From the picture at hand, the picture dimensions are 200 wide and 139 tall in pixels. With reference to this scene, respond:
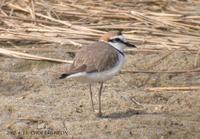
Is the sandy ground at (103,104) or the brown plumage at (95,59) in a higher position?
the brown plumage at (95,59)

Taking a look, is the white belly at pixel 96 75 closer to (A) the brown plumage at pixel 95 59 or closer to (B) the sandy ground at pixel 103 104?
(A) the brown plumage at pixel 95 59

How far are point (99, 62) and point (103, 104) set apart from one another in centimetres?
62

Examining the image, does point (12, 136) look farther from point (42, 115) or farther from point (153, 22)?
point (153, 22)

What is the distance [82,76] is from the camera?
6086mm

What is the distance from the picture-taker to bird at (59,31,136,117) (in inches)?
241

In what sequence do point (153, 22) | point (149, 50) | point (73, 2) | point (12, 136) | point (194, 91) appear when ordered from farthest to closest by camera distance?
point (73, 2) < point (153, 22) < point (149, 50) < point (194, 91) < point (12, 136)

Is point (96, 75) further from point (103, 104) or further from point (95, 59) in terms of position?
point (103, 104)

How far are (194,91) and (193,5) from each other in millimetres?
2862

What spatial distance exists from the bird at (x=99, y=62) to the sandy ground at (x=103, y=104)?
310mm

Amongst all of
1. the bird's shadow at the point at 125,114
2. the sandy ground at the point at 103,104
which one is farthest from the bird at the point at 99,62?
the sandy ground at the point at 103,104

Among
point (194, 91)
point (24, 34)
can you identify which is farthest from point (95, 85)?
point (24, 34)

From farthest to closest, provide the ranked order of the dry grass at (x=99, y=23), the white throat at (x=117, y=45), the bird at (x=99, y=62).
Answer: the dry grass at (x=99, y=23)
the white throat at (x=117, y=45)
the bird at (x=99, y=62)

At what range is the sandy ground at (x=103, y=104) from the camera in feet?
19.7

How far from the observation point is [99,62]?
20.6 feet
